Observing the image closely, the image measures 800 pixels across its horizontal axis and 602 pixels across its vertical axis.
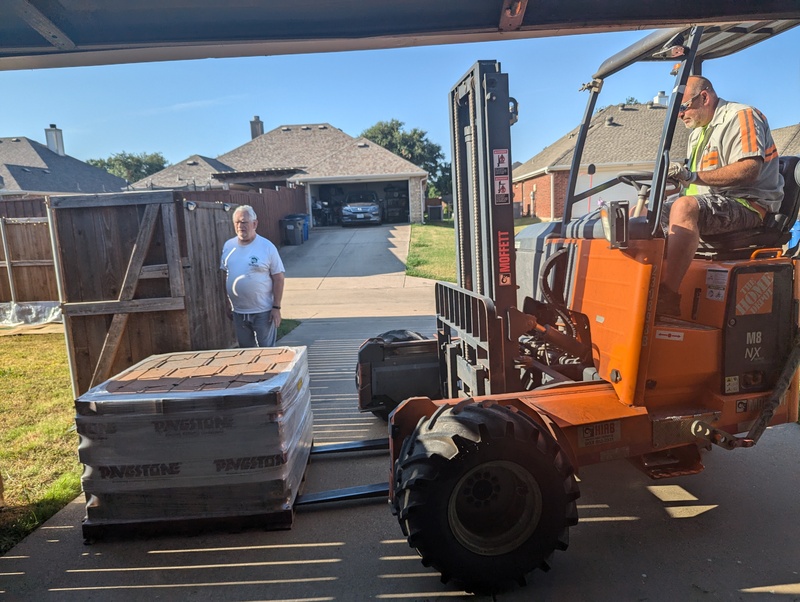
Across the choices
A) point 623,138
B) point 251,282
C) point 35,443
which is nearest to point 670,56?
point 251,282

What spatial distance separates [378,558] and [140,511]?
1552mm

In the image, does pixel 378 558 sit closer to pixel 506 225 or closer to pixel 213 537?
pixel 213 537

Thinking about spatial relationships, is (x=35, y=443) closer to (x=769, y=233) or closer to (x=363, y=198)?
(x=769, y=233)

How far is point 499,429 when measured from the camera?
2.73m

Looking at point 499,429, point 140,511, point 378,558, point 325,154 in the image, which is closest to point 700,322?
point 499,429

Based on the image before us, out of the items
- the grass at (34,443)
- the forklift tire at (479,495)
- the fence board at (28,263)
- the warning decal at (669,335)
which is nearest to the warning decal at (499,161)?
the warning decal at (669,335)

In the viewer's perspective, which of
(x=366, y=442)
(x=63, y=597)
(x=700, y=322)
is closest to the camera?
(x=63, y=597)


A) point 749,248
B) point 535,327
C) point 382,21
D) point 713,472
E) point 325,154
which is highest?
point 325,154

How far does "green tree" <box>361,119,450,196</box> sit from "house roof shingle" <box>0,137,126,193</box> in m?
28.3

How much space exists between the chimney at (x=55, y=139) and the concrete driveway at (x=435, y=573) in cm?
4583

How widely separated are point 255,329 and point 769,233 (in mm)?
4438

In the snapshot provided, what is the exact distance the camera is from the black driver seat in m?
3.50

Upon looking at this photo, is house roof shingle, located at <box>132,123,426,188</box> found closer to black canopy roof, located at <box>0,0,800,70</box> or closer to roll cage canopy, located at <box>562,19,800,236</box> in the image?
roll cage canopy, located at <box>562,19,800,236</box>

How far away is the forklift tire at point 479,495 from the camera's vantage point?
271cm
